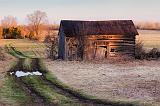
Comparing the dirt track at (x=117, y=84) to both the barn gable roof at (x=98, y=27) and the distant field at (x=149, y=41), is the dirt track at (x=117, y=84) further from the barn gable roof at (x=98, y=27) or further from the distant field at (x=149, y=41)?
the distant field at (x=149, y=41)

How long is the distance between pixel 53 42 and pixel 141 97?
34.5 metres

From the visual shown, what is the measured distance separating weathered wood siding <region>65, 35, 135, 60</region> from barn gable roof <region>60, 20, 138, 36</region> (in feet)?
1.62

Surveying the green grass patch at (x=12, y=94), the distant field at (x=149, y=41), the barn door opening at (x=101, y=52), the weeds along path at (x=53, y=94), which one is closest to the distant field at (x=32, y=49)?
the barn door opening at (x=101, y=52)

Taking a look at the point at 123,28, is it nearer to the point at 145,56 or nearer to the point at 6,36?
the point at 145,56

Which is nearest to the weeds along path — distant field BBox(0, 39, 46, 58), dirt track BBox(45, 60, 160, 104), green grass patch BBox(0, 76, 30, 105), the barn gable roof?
green grass patch BBox(0, 76, 30, 105)

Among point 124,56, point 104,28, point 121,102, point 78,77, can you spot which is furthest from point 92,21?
point 121,102

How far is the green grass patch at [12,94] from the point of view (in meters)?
19.8

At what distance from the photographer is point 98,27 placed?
49.2 m

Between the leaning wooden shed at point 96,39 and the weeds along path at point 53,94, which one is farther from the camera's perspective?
the leaning wooden shed at point 96,39

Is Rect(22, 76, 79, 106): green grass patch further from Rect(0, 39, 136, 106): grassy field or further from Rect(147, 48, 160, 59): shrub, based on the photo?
Rect(147, 48, 160, 59): shrub

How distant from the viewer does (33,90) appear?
2309cm

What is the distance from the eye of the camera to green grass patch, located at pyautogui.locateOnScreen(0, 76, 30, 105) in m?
19.8

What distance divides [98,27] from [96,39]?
1780 millimetres

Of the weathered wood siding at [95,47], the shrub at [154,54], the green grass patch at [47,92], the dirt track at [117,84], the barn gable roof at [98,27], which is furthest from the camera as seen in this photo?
the shrub at [154,54]
